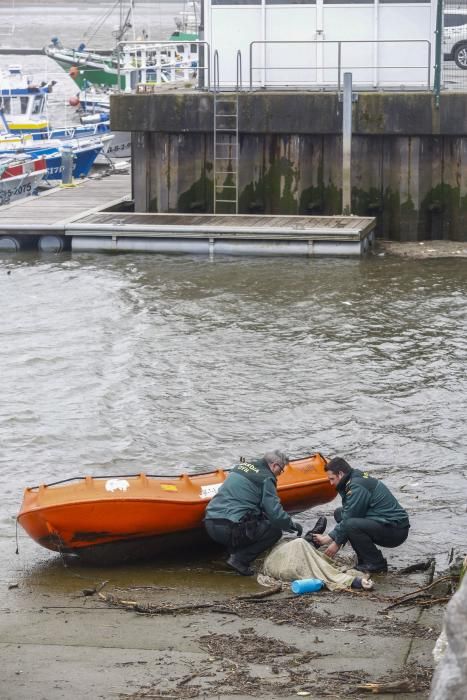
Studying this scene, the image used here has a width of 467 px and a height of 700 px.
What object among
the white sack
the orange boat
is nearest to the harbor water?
the orange boat

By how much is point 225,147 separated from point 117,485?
1454 centimetres

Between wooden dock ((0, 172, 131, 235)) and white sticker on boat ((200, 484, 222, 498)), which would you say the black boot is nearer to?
white sticker on boat ((200, 484, 222, 498))

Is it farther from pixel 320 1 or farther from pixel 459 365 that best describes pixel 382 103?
pixel 459 365

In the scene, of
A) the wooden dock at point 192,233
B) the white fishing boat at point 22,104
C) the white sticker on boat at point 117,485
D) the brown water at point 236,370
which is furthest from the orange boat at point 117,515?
the white fishing boat at point 22,104

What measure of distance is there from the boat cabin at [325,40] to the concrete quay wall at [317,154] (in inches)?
43.7

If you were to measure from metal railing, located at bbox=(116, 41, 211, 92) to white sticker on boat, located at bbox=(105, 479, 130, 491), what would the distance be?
13126 mm

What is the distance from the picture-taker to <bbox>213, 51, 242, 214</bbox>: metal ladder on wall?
22531mm

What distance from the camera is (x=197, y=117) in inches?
898

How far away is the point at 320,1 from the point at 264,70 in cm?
165

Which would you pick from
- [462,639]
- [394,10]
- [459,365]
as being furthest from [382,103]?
[462,639]

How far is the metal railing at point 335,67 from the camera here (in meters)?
22.9

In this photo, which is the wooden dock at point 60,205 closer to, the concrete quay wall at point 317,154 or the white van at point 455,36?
the concrete quay wall at point 317,154

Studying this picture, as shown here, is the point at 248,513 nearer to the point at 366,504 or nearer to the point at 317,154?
the point at 366,504

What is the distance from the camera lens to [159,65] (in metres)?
27.6
